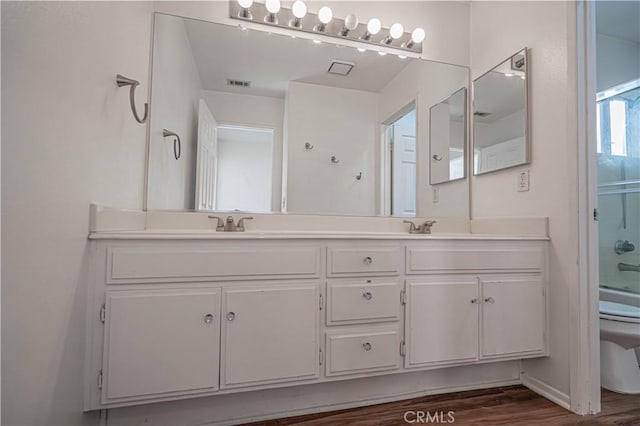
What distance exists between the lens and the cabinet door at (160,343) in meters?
1.11

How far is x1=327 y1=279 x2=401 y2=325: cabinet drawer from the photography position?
134 cm

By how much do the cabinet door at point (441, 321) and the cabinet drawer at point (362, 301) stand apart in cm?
9

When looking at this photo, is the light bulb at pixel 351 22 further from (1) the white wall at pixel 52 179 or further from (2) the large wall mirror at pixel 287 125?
(1) the white wall at pixel 52 179

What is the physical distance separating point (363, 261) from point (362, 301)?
0.56 feet

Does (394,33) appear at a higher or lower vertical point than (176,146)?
higher

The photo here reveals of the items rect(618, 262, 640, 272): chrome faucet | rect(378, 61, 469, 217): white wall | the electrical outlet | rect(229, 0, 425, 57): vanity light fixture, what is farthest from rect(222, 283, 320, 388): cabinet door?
rect(618, 262, 640, 272): chrome faucet

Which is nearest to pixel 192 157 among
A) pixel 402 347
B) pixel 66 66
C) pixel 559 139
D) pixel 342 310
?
pixel 66 66

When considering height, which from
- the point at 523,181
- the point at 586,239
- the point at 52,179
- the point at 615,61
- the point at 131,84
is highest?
the point at 615,61

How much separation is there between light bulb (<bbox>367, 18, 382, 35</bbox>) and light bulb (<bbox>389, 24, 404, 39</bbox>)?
91mm

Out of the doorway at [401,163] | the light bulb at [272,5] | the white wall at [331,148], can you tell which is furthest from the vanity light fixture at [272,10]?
the doorway at [401,163]

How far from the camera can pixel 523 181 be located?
5.64 ft

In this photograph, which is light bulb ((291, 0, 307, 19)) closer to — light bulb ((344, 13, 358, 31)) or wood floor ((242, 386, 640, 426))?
light bulb ((344, 13, 358, 31))

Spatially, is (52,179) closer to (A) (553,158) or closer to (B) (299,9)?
(B) (299,9)

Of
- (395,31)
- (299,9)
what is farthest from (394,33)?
(299,9)
